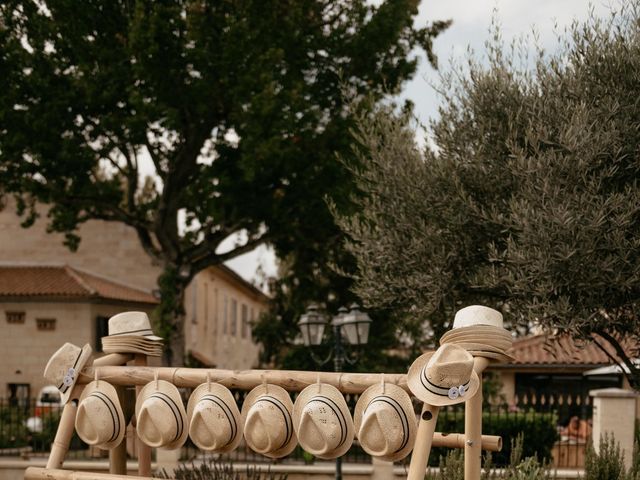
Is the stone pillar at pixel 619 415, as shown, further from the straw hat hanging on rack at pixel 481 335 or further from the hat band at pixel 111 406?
the hat band at pixel 111 406

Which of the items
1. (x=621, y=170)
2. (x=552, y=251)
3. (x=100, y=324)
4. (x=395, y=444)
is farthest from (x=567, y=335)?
(x=100, y=324)

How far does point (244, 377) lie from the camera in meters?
6.09

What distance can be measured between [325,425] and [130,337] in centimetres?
191

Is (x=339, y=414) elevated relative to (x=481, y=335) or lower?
lower

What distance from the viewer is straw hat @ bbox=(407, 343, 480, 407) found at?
5191mm

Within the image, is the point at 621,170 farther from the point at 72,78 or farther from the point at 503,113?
the point at 72,78

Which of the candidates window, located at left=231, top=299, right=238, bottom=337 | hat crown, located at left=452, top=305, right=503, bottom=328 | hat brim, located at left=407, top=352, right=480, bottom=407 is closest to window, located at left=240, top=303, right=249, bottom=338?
window, located at left=231, top=299, right=238, bottom=337

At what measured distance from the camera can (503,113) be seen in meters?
10.1

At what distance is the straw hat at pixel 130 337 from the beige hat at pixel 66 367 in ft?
1.03

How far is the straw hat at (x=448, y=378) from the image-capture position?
519 centimetres

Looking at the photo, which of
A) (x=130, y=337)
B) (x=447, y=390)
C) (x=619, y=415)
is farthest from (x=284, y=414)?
(x=619, y=415)

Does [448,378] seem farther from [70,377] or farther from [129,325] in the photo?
[70,377]

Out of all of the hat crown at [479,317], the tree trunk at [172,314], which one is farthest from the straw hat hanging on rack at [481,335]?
the tree trunk at [172,314]

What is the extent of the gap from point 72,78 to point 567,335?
18346 millimetres
